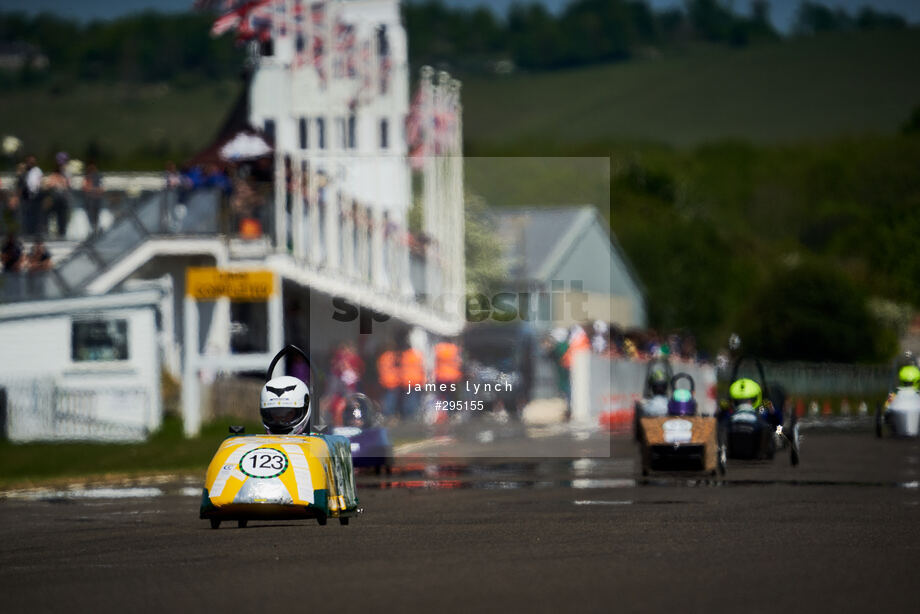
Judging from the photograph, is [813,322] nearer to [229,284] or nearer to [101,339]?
[229,284]

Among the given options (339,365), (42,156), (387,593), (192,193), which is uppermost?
(42,156)

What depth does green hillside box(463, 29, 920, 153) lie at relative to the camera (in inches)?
5915

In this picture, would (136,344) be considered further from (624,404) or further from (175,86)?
(175,86)

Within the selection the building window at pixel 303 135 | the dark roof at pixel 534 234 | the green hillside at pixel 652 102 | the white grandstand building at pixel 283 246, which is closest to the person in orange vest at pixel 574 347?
the white grandstand building at pixel 283 246

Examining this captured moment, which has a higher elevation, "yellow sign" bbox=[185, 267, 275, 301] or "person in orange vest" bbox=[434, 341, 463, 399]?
"yellow sign" bbox=[185, 267, 275, 301]

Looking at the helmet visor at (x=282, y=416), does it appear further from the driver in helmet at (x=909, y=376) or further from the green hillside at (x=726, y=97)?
the green hillside at (x=726, y=97)

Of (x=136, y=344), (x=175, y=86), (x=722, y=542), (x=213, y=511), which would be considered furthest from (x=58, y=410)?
(x=175, y=86)

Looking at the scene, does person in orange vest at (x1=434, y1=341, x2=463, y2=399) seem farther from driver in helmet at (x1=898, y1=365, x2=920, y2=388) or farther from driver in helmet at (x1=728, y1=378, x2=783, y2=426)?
driver in helmet at (x1=728, y1=378, x2=783, y2=426)

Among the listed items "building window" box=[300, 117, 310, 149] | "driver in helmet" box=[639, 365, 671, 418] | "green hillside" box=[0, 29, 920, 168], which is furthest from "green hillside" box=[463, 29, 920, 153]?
"driver in helmet" box=[639, 365, 671, 418]

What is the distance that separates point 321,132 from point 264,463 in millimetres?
36365

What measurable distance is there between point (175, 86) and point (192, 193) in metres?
128

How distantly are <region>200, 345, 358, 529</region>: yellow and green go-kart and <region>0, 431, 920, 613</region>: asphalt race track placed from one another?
0.79 feet

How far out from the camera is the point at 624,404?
4600cm

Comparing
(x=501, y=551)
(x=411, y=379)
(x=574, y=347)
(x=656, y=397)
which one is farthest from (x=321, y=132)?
(x=501, y=551)
